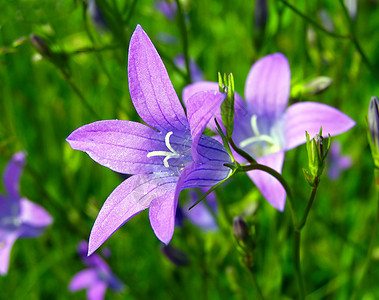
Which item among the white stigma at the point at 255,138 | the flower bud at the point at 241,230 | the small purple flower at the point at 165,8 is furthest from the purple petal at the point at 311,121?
the small purple flower at the point at 165,8

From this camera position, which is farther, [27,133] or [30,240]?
[27,133]

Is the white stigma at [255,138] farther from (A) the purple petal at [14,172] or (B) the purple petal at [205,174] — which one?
(A) the purple petal at [14,172]

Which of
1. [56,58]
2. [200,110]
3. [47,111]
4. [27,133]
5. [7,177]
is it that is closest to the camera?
[200,110]

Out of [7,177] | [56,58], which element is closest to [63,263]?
[7,177]

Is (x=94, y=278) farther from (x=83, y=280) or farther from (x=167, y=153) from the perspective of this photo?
(x=167, y=153)

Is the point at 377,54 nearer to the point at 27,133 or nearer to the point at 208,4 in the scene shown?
the point at 208,4

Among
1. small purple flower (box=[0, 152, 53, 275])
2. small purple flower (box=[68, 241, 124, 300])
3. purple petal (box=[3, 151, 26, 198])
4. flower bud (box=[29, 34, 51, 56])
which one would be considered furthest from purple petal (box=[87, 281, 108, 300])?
flower bud (box=[29, 34, 51, 56])
